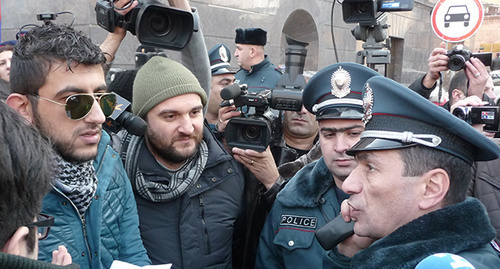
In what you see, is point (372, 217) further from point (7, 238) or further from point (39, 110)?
point (39, 110)

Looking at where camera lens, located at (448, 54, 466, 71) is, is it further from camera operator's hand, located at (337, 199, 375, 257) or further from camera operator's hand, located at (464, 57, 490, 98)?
camera operator's hand, located at (337, 199, 375, 257)

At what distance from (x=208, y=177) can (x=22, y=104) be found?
3.10 feet

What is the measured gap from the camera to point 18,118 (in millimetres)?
1129

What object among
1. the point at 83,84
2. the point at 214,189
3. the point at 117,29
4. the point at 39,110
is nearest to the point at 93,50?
the point at 83,84

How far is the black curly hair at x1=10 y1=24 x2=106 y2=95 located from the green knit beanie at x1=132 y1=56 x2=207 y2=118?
476 millimetres

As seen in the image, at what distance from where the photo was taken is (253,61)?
19.8ft

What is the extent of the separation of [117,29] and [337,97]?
119cm

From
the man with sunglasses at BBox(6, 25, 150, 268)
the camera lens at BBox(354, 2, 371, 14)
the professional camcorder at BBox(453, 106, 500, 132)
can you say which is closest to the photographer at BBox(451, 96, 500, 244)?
the professional camcorder at BBox(453, 106, 500, 132)

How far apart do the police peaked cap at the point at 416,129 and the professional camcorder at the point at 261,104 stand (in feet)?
3.30

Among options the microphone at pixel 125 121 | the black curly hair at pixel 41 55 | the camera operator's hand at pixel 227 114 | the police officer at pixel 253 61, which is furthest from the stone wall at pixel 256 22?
the black curly hair at pixel 41 55

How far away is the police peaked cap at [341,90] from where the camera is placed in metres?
2.32

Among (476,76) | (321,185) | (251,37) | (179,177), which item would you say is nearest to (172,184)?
(179,177)

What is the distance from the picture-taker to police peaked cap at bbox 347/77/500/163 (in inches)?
55.7

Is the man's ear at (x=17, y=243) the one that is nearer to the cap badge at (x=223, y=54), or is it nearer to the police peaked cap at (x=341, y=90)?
the police peaked cap at (x=341, y=90)
